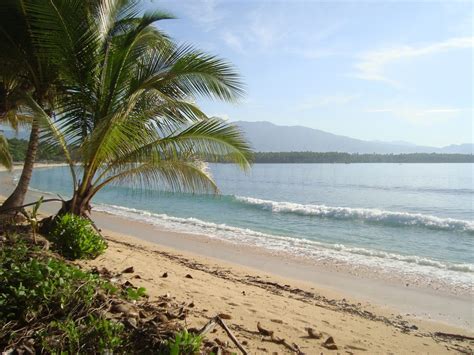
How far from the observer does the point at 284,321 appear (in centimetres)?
404

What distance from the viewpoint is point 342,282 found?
7434 millimetres

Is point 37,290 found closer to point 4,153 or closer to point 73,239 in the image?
point 73,239

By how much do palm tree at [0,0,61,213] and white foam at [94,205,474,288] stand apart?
6358 millimetres

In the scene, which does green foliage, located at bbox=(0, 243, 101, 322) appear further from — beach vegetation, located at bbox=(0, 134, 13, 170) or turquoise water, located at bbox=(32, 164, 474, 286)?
beach vegetation, located at bbox=(0, 134, 13, 170)

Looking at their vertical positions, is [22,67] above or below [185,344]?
above

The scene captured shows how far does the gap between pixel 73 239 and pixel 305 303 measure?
10.8 ft

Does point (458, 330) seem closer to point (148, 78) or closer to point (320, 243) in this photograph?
point (148, 78)

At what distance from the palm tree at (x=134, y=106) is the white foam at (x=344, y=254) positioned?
15.8 ft

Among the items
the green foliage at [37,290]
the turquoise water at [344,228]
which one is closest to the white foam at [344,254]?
the turquoise water at [344,228]

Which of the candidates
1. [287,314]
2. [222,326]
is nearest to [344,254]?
[287,314]

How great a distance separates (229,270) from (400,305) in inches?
122

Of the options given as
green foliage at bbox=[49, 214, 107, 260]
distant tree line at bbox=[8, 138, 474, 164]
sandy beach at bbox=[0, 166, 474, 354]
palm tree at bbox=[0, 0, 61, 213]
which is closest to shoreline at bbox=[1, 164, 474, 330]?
sandy beach at bbox=[0, 166, 474, 354]

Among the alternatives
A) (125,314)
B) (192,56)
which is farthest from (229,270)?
(125,314)

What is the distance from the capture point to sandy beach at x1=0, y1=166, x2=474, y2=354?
148 inches
